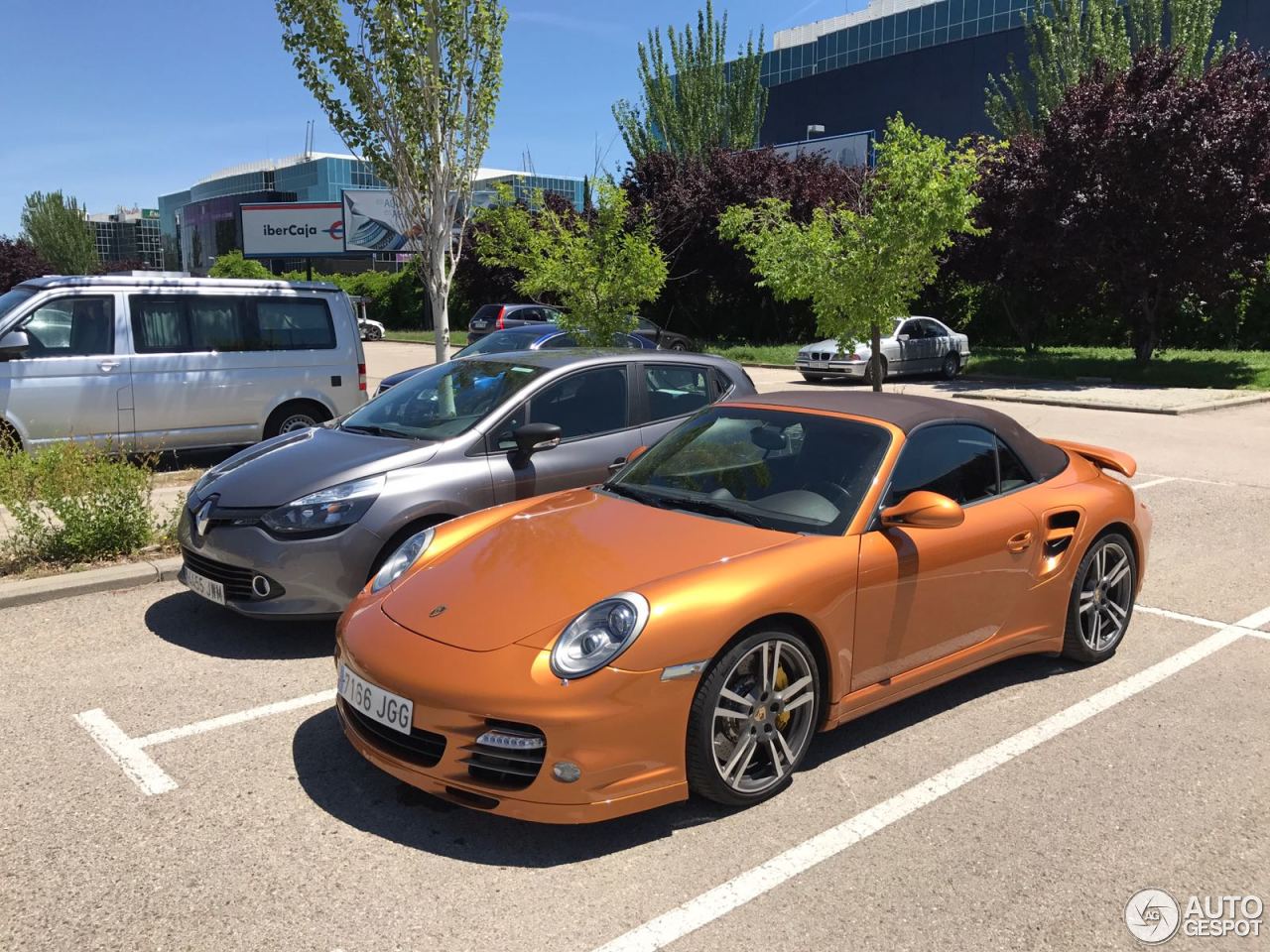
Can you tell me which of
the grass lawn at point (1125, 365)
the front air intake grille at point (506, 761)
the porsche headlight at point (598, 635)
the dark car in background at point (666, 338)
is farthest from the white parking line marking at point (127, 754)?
the grass lawn at point (1125, 365)

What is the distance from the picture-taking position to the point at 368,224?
194ft

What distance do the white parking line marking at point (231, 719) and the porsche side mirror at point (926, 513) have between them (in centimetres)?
265

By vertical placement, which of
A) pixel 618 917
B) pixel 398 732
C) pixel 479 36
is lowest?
pixel 618 917

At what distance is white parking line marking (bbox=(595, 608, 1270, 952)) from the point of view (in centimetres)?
300

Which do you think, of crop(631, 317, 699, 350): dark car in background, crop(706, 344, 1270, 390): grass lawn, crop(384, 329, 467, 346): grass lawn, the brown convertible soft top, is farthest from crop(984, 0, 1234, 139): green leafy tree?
the brown convertible soft top

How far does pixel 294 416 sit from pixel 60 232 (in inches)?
2693

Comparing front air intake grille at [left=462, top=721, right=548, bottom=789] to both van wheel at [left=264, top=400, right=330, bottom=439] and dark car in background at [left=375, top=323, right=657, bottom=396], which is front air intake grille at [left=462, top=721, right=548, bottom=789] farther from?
dark car in background at [left=375, top=323, right=657, bottom=396]

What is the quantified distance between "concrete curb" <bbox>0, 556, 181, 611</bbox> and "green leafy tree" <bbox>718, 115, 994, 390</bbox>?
33.1 ft

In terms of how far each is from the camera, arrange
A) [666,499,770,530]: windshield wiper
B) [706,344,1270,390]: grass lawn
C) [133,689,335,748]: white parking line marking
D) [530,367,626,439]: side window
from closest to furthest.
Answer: [666,499,770,530]: windshield wiper < [133,689,335,748]: white parking line marking < [530,367,626,439]: side window < [706,344,1270,390]: grass lawn

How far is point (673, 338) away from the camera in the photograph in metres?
25.4

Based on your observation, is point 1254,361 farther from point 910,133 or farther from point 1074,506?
point 1074,506

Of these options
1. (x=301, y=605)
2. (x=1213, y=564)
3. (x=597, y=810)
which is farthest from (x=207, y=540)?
(x=1213, y=564)

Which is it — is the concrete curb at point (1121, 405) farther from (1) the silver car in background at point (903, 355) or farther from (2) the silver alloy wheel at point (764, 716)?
(2) the silver alloy wheel at point (764, 716)

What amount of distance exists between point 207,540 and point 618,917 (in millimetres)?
3414
